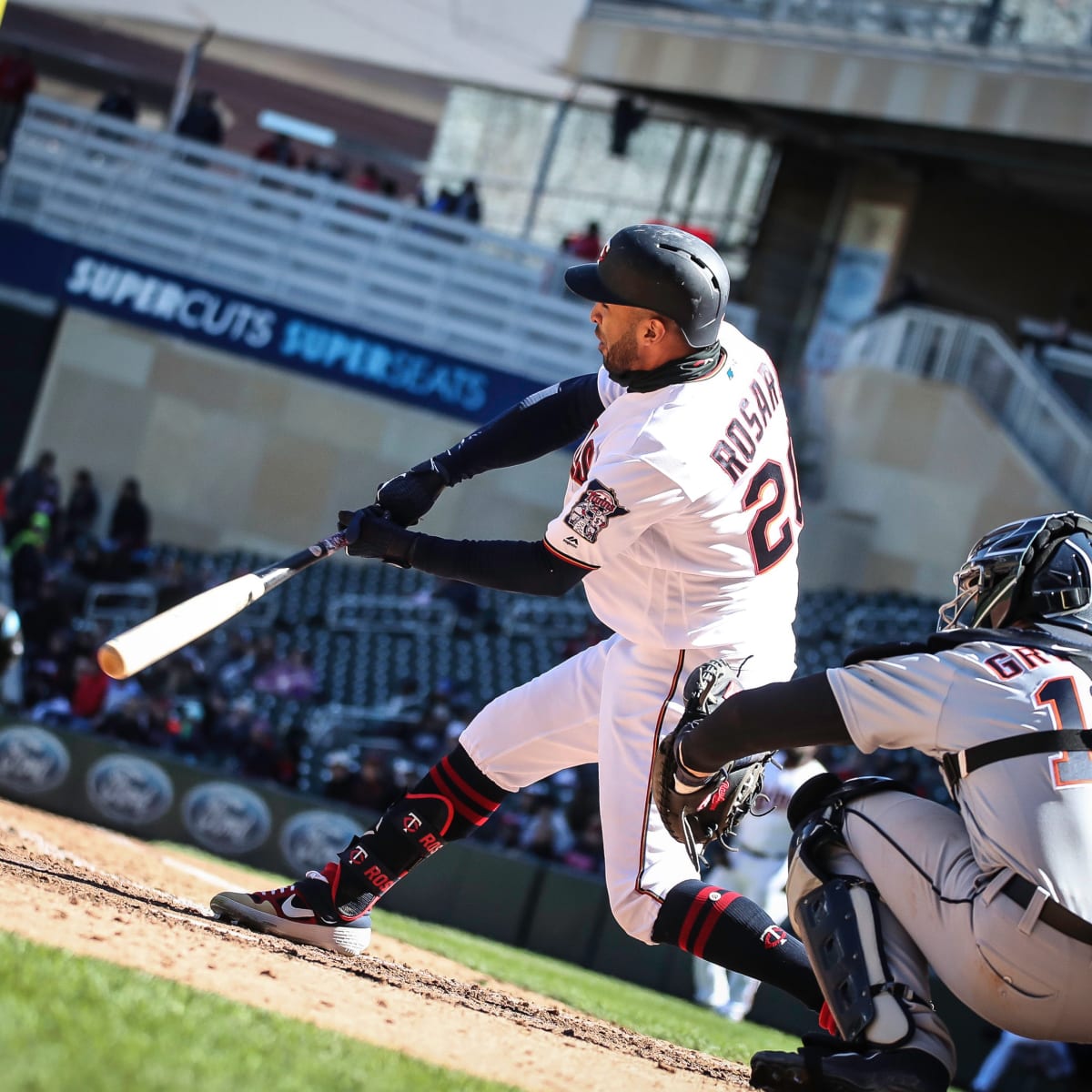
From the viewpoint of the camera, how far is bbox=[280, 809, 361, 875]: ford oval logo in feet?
33.2

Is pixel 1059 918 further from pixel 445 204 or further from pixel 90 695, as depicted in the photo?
pixel 445 204

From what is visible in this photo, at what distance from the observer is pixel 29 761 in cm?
1067

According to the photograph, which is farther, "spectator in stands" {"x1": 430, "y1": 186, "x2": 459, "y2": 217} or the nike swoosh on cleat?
"spectator in stands" {"x1": 430, "y1": 186, "x2": 459, "y2": 217}

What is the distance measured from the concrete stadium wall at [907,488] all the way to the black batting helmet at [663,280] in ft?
38.5

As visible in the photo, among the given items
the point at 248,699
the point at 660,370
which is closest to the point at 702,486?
the point at 660,370

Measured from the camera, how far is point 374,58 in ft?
54.6

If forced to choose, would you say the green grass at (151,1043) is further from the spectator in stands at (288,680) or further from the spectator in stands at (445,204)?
the spectator in stands at (445,204)

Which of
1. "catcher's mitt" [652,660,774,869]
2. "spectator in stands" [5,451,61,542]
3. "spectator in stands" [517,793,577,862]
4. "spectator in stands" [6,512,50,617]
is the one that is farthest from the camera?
"spectator in stands" [5,451,61,542]

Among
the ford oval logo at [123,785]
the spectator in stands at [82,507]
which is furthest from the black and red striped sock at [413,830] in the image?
the spectator in stands at [82,507]

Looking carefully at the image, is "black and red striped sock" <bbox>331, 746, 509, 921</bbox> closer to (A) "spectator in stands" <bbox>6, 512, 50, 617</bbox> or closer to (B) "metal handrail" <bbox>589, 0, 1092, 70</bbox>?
(A) "spectator in stands" <bbox>6, 512, 50, 617</bbox>

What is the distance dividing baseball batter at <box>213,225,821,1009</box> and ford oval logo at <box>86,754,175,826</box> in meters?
6.67

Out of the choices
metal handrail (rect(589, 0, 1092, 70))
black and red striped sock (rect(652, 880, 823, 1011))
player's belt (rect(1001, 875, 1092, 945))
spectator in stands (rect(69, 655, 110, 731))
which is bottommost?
spectator in stands (rect(69, 655, 110, 731))

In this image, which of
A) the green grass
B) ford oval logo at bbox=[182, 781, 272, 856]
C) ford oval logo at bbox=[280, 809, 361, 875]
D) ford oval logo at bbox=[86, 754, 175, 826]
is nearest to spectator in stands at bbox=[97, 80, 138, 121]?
ford oval logo at bbox=[86, 754, 175, 826]

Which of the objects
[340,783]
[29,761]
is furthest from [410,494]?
[29,761]
